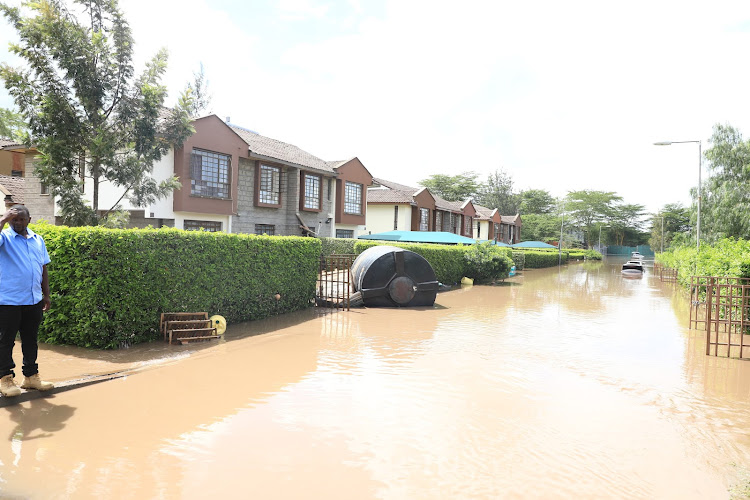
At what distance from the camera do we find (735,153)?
3834 centimetres

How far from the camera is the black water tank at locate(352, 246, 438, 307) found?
1786cm

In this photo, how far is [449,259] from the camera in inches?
1064

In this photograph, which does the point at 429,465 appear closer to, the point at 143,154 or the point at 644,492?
the point at 644,492

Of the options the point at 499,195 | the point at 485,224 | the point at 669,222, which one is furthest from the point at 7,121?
the point at 669,222

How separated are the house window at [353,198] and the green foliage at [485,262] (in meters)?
8.85

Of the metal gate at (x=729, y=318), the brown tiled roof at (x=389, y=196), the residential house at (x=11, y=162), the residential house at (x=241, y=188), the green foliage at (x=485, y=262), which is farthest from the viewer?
the brown tiled roof at (x=389, y=196)

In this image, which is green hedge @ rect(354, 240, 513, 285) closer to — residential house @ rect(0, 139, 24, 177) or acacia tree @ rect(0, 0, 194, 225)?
acacia tree @ rect(0, 0, 194, 225)

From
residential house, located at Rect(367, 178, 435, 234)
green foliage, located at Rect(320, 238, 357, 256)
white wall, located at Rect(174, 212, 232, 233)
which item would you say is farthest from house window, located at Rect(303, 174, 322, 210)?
residential house, located at Rect(367, 178, 435, 234)

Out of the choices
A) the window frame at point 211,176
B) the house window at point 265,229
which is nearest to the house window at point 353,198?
the house window at point 265,229

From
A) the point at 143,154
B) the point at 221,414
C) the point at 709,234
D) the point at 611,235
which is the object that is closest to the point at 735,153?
the point at 709,234

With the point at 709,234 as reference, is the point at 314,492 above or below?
below

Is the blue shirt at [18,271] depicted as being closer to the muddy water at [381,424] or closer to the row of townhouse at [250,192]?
the muddy water at [381,424]

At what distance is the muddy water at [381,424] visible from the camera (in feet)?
15.8

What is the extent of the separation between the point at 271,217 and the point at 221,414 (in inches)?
850
